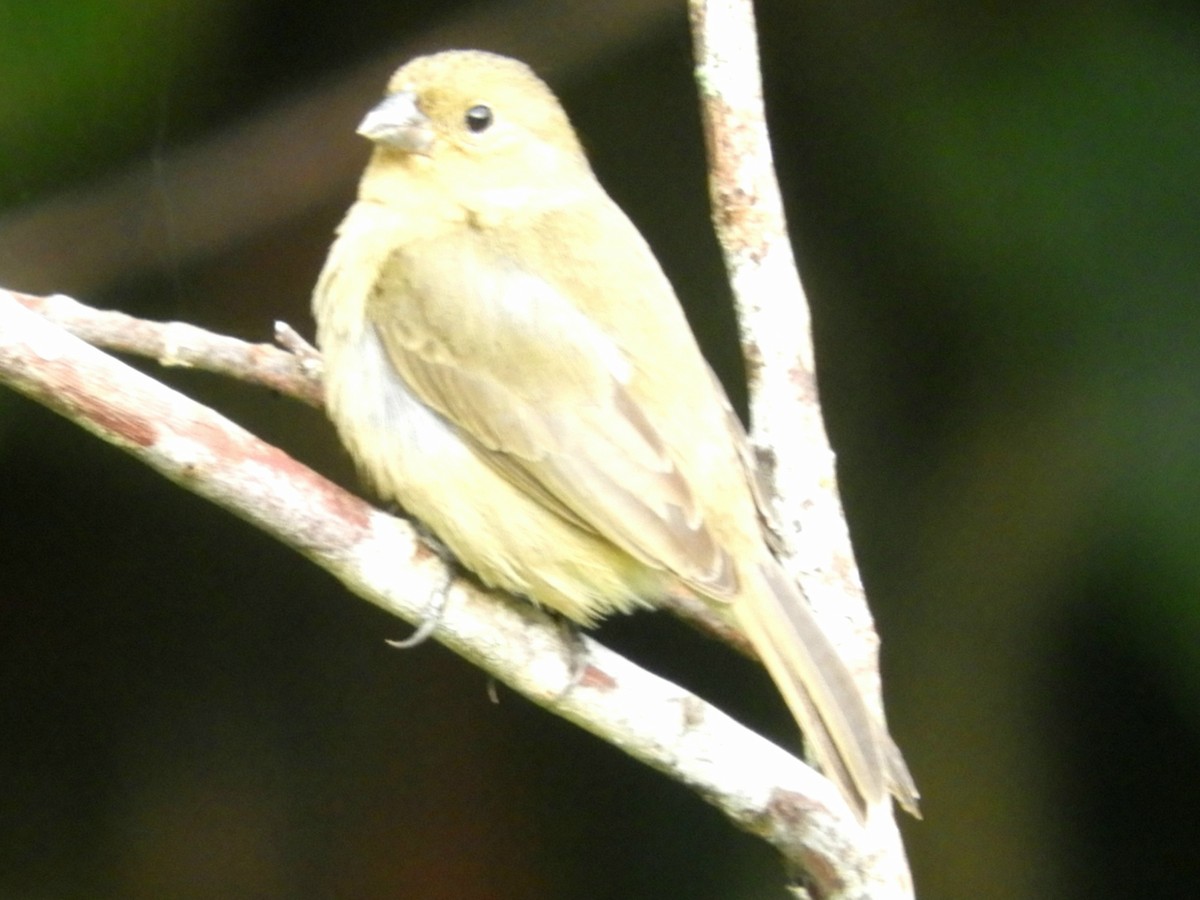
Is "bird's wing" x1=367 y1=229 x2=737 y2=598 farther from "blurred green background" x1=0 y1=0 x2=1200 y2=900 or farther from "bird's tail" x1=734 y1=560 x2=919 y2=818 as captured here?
"blurred green background" x1=0 y1=0 x2=1200 y2=900

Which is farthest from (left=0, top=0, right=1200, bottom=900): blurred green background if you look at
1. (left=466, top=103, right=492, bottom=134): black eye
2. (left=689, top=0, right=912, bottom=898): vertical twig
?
(left=689, top=0, right=912, bottom=898): vertical twig

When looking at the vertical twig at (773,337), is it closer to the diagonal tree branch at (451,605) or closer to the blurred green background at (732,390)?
the diagonal tree branch at (451,605)

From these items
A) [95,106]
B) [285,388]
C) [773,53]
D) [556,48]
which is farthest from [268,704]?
[773,53]

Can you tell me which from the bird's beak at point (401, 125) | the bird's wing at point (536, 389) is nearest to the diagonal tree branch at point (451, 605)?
the bird's wing at point (536, 389)

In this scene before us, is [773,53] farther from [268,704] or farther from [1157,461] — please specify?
[268,704]

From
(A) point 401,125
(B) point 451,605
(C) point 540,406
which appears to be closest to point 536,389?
(C) point 540,406

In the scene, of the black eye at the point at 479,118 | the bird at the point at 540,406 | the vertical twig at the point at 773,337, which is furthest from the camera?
the black eye at the point at 479,118
